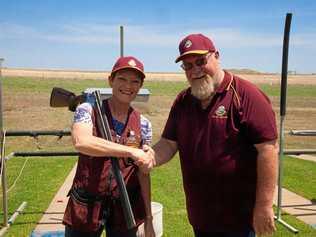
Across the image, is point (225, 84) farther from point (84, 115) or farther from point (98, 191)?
point (98, 191)

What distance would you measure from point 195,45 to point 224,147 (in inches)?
25.2

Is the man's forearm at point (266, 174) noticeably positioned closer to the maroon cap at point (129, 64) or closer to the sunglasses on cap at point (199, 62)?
the sunglasses on cap at point (199, 62)

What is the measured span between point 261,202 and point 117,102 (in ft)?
3.58

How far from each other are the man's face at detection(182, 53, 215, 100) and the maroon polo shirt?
0.07 meters

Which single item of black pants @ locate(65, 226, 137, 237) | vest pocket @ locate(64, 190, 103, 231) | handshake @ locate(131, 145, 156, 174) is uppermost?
handshake @ locate(131, 145, 156, 174)

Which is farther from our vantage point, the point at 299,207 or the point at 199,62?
the point at 299,207

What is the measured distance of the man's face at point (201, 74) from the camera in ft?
8.52

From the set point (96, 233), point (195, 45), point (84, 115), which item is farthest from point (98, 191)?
point (195, 45)

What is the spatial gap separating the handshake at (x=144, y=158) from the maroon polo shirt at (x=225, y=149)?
20 cm

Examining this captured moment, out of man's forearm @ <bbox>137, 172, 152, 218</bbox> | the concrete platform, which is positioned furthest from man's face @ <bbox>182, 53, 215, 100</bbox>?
the concrete platform

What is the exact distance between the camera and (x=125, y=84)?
9.01 feet

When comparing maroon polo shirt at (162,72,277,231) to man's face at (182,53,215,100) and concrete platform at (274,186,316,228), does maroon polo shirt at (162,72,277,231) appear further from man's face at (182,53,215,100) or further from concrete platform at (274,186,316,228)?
concrete platform at (274,186,316,228)

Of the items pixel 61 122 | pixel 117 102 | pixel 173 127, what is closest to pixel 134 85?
pixel 117 102

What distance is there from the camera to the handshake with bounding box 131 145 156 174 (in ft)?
8.65
